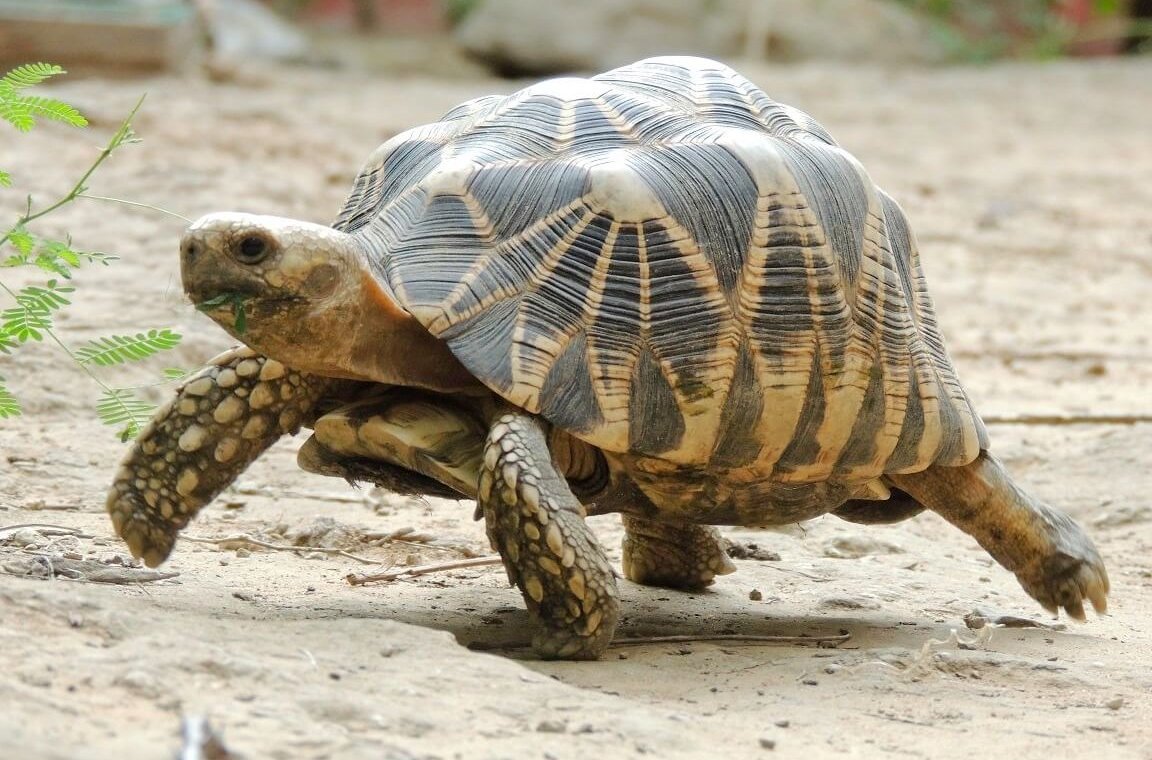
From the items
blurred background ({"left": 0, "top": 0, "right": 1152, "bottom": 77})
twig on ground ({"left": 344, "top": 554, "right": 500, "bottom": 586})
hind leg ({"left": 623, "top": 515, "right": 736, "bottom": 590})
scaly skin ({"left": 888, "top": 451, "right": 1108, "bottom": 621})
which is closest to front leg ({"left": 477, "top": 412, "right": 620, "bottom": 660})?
twig on ground ({"left": 344, "top": 554, "right": 500, "bottom": 586})

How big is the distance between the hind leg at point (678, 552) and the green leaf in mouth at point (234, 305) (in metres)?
1.38

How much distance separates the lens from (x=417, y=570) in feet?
13.3

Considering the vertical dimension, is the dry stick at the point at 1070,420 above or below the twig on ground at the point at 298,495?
below

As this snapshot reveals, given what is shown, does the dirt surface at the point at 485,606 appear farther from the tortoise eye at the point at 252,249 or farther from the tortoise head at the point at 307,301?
the tortoise eye at the point at 252,249

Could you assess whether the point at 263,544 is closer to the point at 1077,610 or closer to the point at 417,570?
the point at 417,570

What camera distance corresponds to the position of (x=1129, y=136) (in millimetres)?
13531

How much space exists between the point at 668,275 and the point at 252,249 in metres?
0.87

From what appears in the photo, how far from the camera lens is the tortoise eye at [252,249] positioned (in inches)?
122

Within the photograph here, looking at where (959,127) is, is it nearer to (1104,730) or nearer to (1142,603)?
(1142,603)

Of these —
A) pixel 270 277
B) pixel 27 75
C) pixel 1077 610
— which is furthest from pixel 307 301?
pixel 1077 610

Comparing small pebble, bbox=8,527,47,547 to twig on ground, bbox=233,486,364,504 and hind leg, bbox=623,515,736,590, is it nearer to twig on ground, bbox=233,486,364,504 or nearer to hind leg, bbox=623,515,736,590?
twig on ground, bbox=233,486,364,504

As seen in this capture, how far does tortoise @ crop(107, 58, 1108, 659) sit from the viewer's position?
3193mm

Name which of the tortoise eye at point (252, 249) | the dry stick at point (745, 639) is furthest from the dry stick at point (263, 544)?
the tortoise eye at point (252, 249)

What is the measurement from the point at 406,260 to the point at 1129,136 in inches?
454
